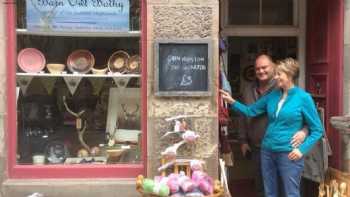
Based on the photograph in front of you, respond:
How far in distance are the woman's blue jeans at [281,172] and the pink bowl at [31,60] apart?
2.05 metres

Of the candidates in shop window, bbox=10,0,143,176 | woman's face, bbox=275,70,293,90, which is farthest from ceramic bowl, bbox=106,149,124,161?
woman's face, bbox=275,70,293,90

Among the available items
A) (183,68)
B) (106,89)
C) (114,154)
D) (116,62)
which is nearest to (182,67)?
(183,68)

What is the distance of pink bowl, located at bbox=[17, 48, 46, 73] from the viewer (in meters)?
5.77

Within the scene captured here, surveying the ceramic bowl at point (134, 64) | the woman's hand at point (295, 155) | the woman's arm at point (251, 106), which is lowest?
the woman's hand at point (295, 155)

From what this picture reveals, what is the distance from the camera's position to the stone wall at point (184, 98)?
5.62 metres

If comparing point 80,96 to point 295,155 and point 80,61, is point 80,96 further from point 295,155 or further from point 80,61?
point 295,155

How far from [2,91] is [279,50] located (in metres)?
2.99

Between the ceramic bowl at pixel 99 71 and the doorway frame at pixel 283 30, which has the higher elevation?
the doorway frame at pixel 283 30

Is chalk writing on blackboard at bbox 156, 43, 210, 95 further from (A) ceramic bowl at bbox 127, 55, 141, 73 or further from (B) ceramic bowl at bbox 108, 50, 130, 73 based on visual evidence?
(B) ceramic bowl at bbox 108, 50, 130, 73

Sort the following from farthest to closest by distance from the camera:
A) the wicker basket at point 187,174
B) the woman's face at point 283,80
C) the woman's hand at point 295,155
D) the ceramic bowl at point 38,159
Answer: the ceramic bowl at point 38,159
the woman's face at point 283,80
the woman's hand at point 295,155
the wicker basket at point 187,174

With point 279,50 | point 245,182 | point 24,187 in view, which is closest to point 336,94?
point 279,50

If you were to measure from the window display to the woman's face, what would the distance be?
3.95ft

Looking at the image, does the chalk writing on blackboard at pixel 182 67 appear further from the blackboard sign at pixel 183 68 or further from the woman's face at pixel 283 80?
the woman's face at pixel 283 80

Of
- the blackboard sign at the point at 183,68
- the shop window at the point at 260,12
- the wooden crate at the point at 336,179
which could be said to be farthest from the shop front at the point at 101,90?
the shop window at the point at 260,12
